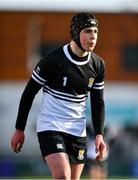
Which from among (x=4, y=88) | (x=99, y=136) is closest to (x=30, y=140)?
(x=4, y=88)

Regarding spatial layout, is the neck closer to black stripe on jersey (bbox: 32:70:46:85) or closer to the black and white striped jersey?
the black and white striped jersey

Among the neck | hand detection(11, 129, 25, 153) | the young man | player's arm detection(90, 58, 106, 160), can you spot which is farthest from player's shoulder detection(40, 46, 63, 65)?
hand detection(11, 129, 25, 153)

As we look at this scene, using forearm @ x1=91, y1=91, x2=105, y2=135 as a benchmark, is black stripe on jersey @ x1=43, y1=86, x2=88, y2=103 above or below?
above

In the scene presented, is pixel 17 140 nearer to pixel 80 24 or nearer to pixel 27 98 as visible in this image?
pixel 27 98

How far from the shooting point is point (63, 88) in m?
10.6

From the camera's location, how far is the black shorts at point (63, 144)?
10.4 metres

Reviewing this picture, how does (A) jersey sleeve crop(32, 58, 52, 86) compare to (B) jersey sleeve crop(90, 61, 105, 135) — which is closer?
(A) jersey sleeve crop(32, 58, 52, 86)

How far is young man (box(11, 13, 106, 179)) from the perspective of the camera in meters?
10.5

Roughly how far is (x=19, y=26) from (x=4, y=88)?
218 centimetres

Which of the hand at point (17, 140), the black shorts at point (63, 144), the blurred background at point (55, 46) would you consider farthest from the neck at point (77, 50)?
the blurred background at point (55, 46)

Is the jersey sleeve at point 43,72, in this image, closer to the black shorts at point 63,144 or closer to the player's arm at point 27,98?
the player's arm at point 27,98

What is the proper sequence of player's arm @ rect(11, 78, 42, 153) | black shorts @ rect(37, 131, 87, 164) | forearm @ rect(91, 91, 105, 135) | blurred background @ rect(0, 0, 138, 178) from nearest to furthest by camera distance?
black shorts @ rect(37, 131, 87, 164) → player's arm @ rect(11, 78, 42, 153) → forearm @ rect(91, 91, 105, 135) → blurred background @ rect(0, 0, 138, 178)

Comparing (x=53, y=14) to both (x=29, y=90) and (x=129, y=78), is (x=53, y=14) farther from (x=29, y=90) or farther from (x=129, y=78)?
(x=29, y=90)

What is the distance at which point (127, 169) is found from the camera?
2669cm
